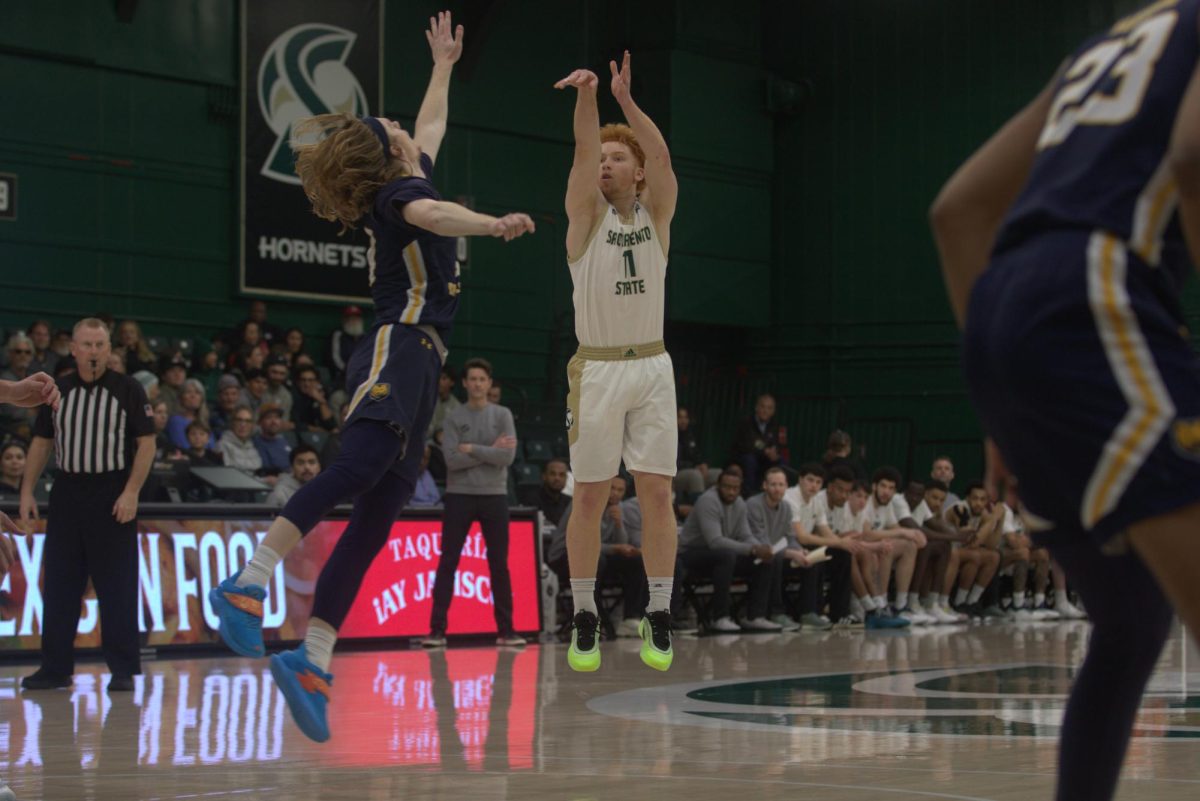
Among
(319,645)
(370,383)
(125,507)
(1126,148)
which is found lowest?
(319,645)

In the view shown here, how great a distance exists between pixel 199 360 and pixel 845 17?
432 inches

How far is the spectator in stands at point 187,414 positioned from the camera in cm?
1362

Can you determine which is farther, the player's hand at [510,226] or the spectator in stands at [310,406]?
the spectator in stands at [310,406]

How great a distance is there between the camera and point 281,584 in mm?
11359

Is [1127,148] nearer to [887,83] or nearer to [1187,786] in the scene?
[1187,786]

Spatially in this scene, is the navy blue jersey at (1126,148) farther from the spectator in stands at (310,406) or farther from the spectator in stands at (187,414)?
the spectator in stands at (310,406)

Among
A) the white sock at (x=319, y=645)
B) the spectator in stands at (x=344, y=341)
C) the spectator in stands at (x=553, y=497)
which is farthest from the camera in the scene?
the spectator in stands at (x=344, y=341)

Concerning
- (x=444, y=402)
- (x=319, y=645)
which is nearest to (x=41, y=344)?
(x=444, y=402)

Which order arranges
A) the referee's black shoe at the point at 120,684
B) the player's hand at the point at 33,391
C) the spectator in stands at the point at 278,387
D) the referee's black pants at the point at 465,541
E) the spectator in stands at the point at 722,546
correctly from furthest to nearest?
the spectator in stands at the point at 278,387 < the spectator in stands at the point at 722,546 < the referee's black pants at the point at 465,541 < the referee's black shoe at the point at 120,684 < the player's hand at the point at 33,391

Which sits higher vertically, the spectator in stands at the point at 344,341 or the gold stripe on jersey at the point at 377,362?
the spectator in stands at the point at 344,341

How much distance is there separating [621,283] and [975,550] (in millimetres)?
10570

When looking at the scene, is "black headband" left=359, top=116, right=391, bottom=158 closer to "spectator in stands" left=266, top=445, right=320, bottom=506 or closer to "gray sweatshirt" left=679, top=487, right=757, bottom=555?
"spectator in stands" left=266, top=445, right=320, bottom=506

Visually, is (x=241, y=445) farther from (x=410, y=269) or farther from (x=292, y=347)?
(x=410, y=269)

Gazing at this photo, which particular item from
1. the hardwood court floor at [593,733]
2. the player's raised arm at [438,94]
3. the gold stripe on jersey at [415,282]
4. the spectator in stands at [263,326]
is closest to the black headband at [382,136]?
the gold stripe on jersey at [415,282]
